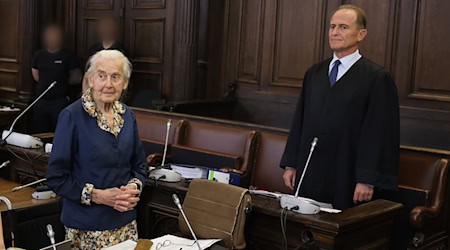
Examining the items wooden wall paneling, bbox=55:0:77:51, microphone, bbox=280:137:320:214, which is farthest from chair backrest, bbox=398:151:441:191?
wooden wall paneling, bbox=55:0:77:51

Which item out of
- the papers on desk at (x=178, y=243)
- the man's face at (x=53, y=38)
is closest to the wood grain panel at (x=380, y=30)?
the papers on desk at (x=178, y=243)

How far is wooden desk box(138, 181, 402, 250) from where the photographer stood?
7.67ft

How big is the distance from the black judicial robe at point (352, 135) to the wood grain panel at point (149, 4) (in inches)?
130

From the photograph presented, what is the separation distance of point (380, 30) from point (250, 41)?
1.33m

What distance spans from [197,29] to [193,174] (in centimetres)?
264

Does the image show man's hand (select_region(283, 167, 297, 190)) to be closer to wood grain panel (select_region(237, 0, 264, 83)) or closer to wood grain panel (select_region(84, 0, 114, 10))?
wood grain panel (select_region(237, 0, 264, 83))

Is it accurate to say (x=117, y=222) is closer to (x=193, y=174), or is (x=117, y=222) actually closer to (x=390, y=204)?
(x=193, y=174)

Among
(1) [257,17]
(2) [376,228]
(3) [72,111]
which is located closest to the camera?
(3) [72,111]

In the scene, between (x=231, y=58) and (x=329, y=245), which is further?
(x=231, y=58)

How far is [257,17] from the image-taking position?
5.45 meters

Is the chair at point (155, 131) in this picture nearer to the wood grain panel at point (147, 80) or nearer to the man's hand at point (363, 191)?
the wood grain panel at point (147, 80)

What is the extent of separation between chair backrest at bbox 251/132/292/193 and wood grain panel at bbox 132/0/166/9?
2.61 metres

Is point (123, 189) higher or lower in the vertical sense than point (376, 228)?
higher

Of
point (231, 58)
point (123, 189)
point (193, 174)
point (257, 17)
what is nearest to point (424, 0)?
point (257, 17)
